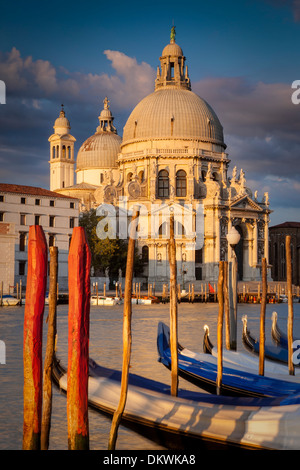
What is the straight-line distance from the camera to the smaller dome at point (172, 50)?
61.5 meters

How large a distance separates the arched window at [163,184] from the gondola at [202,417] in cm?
4757

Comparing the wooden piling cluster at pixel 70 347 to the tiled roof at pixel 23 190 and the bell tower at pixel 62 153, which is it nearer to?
the tiled roof at pixel 23 190

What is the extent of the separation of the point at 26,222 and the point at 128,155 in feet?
59.7

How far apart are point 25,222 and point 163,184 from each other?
1748 centimetres

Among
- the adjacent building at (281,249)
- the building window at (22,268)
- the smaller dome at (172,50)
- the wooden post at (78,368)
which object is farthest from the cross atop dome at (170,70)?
the wooden post at (78,368)

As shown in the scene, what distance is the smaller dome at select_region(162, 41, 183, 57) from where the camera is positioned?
61.5m

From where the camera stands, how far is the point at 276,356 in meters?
14.2

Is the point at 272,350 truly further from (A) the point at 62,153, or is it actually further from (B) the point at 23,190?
(A) the point at 62,153

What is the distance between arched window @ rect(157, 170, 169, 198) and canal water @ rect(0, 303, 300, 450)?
19925 mm

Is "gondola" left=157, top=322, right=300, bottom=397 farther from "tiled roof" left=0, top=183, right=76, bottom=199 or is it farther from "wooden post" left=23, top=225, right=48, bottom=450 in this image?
"tiled roof" left=0, top=183, right=76, bottom=199

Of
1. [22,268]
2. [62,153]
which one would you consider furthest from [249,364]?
[62,153]

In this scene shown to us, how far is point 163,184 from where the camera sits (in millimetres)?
57438

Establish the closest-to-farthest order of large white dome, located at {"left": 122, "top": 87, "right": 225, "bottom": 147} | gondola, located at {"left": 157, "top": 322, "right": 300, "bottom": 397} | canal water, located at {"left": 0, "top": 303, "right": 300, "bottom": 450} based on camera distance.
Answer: canal water, located at {"left": 0, "top": 303, "right": 300, "bottom": 450}
gondola, located at {"left": 157, "top": 322, "right": 300, "bottom": 397}
large white dome, located at {"left": 122, "top": 87, "right": 225, "bottom": 147}

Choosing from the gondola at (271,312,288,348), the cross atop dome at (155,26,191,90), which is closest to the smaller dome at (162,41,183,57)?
the cross atop dome at (155,26,191,90)
